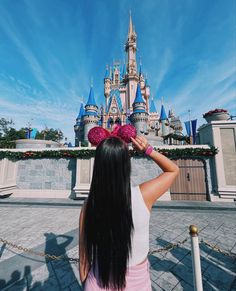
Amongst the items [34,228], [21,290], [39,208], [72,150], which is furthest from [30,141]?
[21,290]

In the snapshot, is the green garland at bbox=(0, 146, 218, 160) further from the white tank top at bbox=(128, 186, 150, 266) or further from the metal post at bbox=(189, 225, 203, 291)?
the white tank top at bbox=(128, 186, 150, 266)

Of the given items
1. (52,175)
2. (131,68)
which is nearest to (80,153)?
(52,175)

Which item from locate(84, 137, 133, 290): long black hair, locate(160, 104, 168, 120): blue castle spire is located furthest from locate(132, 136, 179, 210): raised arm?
locate(160, 104, 168, 120): blue castle spire

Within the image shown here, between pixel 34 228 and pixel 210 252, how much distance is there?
566 cm

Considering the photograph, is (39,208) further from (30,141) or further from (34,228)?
(30,141)

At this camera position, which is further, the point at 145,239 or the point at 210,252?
the point at 210,252

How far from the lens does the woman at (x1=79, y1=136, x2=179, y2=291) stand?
1.03 metres

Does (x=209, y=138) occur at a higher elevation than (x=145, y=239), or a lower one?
higher

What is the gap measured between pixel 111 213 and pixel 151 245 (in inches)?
157

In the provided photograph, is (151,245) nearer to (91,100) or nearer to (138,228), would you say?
(138,228)

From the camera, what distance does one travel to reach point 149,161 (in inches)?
385

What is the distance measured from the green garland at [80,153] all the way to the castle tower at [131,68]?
32.9 meters

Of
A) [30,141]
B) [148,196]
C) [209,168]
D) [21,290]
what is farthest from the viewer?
[30,141]

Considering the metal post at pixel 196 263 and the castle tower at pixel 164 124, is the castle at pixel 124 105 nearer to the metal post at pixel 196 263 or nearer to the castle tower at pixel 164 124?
the castle tower at pixel 164 124
